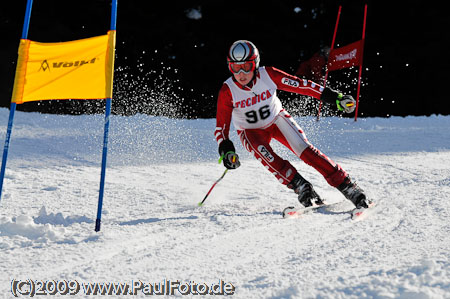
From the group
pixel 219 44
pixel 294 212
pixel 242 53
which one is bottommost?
pixel 294 212

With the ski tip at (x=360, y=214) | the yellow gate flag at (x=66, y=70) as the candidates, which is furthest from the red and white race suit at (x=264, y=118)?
the yellow gate flag at (x=66, y=70)

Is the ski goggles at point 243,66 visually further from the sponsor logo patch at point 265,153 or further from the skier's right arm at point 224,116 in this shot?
the sponsor logo patch at point 265,153

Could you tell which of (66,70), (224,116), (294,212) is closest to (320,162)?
(294,212)

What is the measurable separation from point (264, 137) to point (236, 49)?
2.59 feet

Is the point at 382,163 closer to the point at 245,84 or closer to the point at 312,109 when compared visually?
the point at 245,84

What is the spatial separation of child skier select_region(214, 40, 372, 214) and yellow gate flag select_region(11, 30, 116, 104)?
116cm

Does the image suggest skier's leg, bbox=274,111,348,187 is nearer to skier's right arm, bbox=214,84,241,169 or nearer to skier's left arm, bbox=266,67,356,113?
skier's left arm, bbox=266,67,356,113

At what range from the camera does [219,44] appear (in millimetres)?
13422

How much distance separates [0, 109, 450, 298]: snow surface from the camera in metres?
2.17

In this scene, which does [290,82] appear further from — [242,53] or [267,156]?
[267,156]

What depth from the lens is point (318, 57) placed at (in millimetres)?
9945

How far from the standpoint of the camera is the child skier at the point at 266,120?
3633 millimetres

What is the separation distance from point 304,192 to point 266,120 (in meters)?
0.72

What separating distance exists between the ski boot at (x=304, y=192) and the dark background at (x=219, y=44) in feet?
30.4
